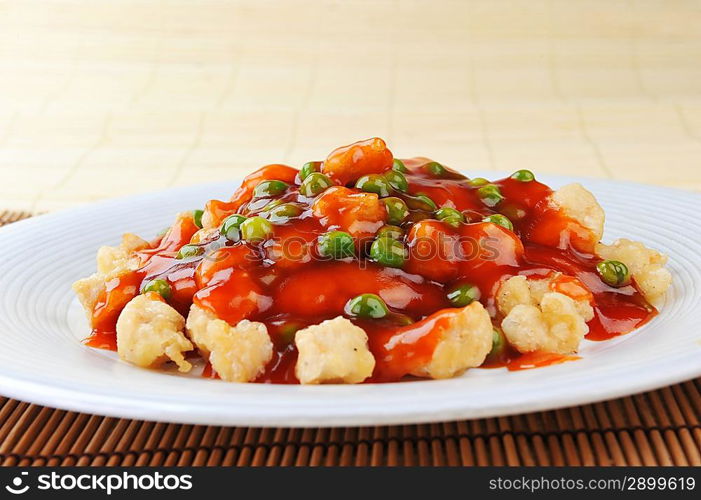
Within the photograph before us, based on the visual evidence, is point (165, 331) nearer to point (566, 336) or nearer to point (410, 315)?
point (410, 315)

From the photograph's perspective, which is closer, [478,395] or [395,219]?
[478,395]

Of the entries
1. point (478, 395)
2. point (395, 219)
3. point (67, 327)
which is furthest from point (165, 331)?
point (478, 395)

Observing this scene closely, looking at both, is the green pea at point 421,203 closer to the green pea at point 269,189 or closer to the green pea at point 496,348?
the green pea at point 269,189

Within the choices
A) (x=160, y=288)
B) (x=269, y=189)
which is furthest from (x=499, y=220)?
(x=160, y=288)

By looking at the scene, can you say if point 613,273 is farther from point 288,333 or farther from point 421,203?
point 288,333

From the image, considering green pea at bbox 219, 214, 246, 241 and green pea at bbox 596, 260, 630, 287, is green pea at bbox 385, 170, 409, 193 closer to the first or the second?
green pea at bbox 219, 214, 246, 241

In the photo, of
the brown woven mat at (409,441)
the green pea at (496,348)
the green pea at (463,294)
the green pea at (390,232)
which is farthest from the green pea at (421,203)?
the brown woven mat at (409,441)
